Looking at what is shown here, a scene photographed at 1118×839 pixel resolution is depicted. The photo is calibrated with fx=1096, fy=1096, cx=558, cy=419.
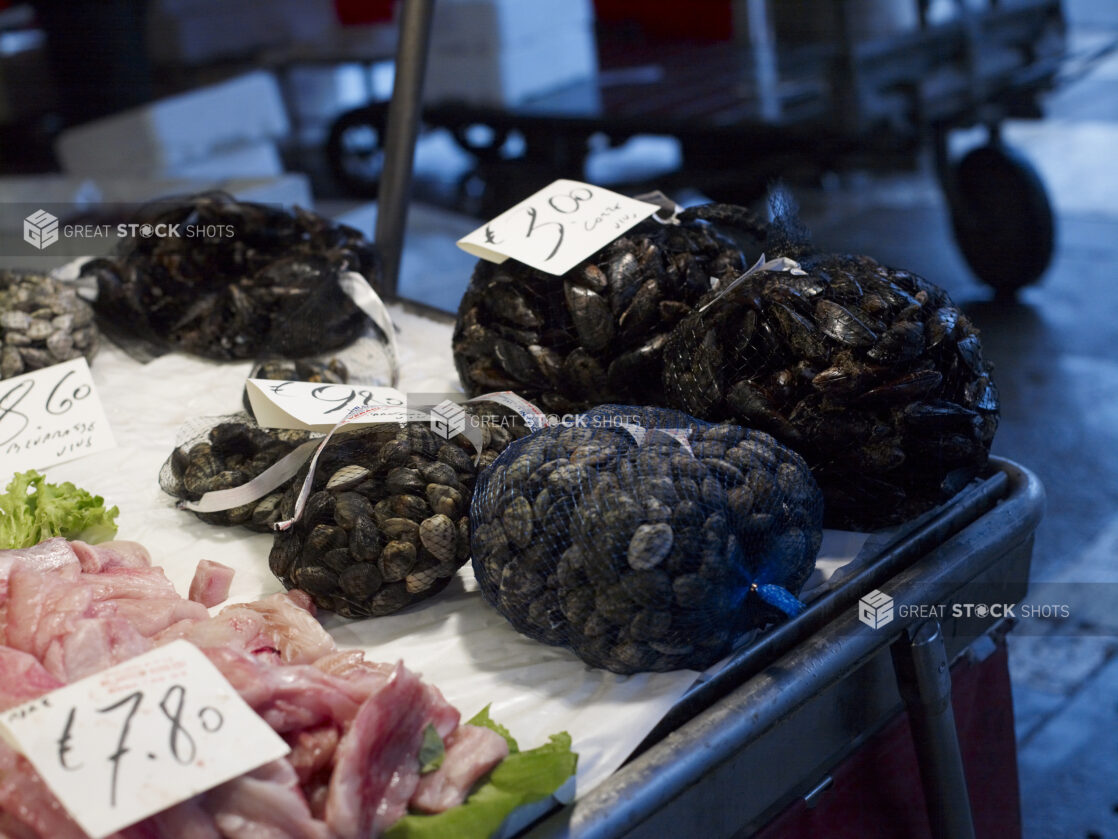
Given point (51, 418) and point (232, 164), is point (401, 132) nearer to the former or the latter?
point (51, 418)

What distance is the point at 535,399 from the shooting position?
1.50 m

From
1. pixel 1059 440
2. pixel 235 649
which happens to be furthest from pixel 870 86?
pixel 235 649

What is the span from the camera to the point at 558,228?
1.51 metres

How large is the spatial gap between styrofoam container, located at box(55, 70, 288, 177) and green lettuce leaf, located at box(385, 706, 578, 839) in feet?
14.5

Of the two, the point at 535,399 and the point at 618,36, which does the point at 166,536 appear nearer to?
the point at 535,399

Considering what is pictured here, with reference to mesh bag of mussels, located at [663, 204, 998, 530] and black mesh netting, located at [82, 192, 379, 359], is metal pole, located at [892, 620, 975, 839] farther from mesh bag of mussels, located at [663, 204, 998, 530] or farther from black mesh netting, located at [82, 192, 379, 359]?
black mesh netting, located at [82, 192, 379, 359]

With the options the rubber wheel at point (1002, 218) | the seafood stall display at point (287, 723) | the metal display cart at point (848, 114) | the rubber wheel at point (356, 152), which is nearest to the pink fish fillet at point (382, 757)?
the seafood stall display at point (287, 723)

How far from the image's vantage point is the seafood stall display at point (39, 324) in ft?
5.85

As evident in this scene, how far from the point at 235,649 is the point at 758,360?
647 mm

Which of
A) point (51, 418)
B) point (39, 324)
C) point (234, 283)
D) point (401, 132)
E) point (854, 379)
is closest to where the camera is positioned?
point (854, 379)

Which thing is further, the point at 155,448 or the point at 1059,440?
the point at 1059,440

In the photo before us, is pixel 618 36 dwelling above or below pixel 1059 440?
above

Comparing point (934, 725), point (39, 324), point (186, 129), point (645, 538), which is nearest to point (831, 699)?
point (934, 725)

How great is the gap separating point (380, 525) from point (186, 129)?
14.1 ft
